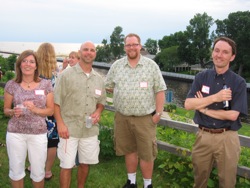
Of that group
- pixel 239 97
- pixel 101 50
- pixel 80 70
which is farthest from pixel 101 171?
pixel 101 50

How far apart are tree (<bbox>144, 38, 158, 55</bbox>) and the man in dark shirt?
109 meters

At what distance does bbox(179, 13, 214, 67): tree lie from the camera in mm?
67812

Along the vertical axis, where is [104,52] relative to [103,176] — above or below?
above

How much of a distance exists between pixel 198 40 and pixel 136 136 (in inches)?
2619

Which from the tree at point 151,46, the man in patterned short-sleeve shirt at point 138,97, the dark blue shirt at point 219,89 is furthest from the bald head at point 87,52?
the tree at point 151,46

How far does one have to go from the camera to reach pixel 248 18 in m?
57.2

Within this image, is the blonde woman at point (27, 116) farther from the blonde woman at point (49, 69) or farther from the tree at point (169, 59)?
the tree at point (169, 59)

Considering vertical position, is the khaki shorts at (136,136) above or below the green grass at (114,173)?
above

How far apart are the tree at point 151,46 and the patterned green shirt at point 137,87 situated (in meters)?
109

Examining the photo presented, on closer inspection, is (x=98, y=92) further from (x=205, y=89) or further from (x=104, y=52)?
(x=104, y=52)

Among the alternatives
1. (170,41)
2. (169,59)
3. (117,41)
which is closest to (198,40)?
(169,59)

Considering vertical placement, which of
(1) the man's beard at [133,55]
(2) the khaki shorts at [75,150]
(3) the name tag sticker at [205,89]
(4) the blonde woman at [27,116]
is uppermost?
(1) the man's beard at [133,55]

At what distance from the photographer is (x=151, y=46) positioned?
368 feet

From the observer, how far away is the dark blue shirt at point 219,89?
3441mm
